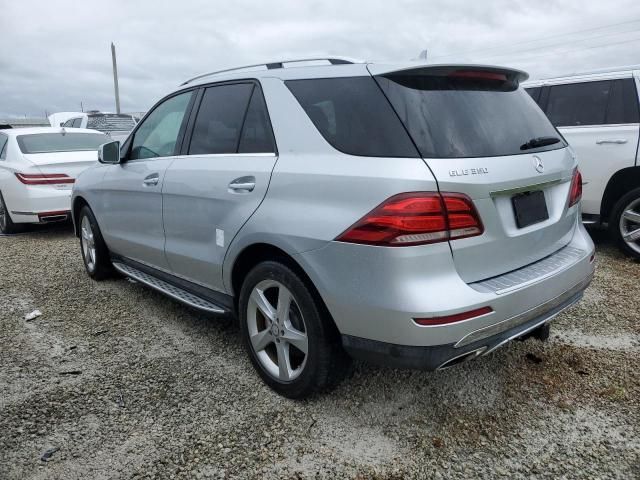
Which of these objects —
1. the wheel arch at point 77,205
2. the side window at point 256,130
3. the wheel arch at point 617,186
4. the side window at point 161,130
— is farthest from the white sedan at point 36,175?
the wheel arch at point 617,186

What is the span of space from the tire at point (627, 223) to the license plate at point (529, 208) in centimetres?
312

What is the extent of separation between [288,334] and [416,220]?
948mm

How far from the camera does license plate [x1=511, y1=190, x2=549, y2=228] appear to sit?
2404mm

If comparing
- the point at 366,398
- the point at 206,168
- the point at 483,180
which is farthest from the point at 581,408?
the point at 206,168

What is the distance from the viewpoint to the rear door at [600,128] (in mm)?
5105

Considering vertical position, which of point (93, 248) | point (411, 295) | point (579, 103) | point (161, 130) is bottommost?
point (93, 248)

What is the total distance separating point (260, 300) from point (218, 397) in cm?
59

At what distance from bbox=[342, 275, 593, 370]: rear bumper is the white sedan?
5.88 metres

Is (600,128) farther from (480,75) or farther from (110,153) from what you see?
(110,153)

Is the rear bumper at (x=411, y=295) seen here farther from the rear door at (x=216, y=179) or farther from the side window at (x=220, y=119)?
the side window at (x=220, y=119)

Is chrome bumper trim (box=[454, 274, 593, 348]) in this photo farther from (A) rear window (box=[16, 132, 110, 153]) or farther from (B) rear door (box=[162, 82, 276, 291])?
(A) rear window (box=[16, 132, 110, 153])

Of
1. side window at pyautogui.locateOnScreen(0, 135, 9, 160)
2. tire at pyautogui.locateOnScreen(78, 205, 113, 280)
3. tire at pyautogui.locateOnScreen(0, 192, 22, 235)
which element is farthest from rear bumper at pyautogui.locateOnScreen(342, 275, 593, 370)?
side window at pyautogui.locateOnScreen(0, 135, 9, 160)

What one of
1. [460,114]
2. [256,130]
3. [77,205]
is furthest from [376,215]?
[77,205]

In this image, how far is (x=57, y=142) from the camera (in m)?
7.57
